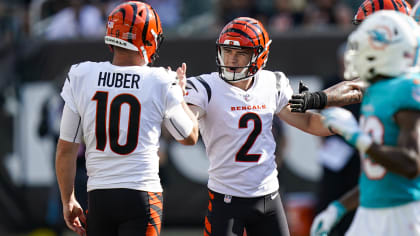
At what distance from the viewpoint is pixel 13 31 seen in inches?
379

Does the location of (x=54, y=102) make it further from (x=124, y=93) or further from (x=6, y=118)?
(x=124, y=93)

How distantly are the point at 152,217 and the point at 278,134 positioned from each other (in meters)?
3.59

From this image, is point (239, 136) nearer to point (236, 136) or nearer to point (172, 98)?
point (236, 136)

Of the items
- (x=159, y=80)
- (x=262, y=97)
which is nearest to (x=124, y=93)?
(x=159, y=80)

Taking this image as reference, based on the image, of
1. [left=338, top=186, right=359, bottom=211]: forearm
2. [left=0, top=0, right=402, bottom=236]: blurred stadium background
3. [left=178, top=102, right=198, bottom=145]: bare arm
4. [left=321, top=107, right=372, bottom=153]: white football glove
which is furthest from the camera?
[left=0, top=0, right=402, bottom=236]: blurred stadium background

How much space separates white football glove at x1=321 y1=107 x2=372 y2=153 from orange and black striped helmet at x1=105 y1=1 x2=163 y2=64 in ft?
4.31

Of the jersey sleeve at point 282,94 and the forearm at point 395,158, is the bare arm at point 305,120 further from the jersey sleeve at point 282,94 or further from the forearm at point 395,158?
the forearm at point 395,158

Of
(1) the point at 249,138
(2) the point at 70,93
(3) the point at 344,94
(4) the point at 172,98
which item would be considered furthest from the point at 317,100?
(2) the point at 70,93

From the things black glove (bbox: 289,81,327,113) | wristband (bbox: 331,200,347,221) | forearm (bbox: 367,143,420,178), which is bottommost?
wristband (bbox: 331,200,347,221)

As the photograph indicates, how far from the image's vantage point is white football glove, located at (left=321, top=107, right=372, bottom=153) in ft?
10.6

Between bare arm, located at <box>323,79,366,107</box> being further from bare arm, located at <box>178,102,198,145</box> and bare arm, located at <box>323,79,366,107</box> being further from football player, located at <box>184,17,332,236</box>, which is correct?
bare arm, located at <box>178,102,198,145</box>

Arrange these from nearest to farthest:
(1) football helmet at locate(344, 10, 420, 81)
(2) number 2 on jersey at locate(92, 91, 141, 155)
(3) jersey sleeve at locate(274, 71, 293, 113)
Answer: (1) football helmet at locate(344, 10, 420, 81) → (2) number 2 on jersey at locate(92, 91, 141, 155) → (3) jersey sleeve at locate(274, 71, 293, 113)

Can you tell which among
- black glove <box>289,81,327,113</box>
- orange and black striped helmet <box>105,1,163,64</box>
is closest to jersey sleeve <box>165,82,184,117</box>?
orange and black striped helmet <box>105,1,163,64</box>

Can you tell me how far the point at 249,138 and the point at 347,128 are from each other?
1.33m
